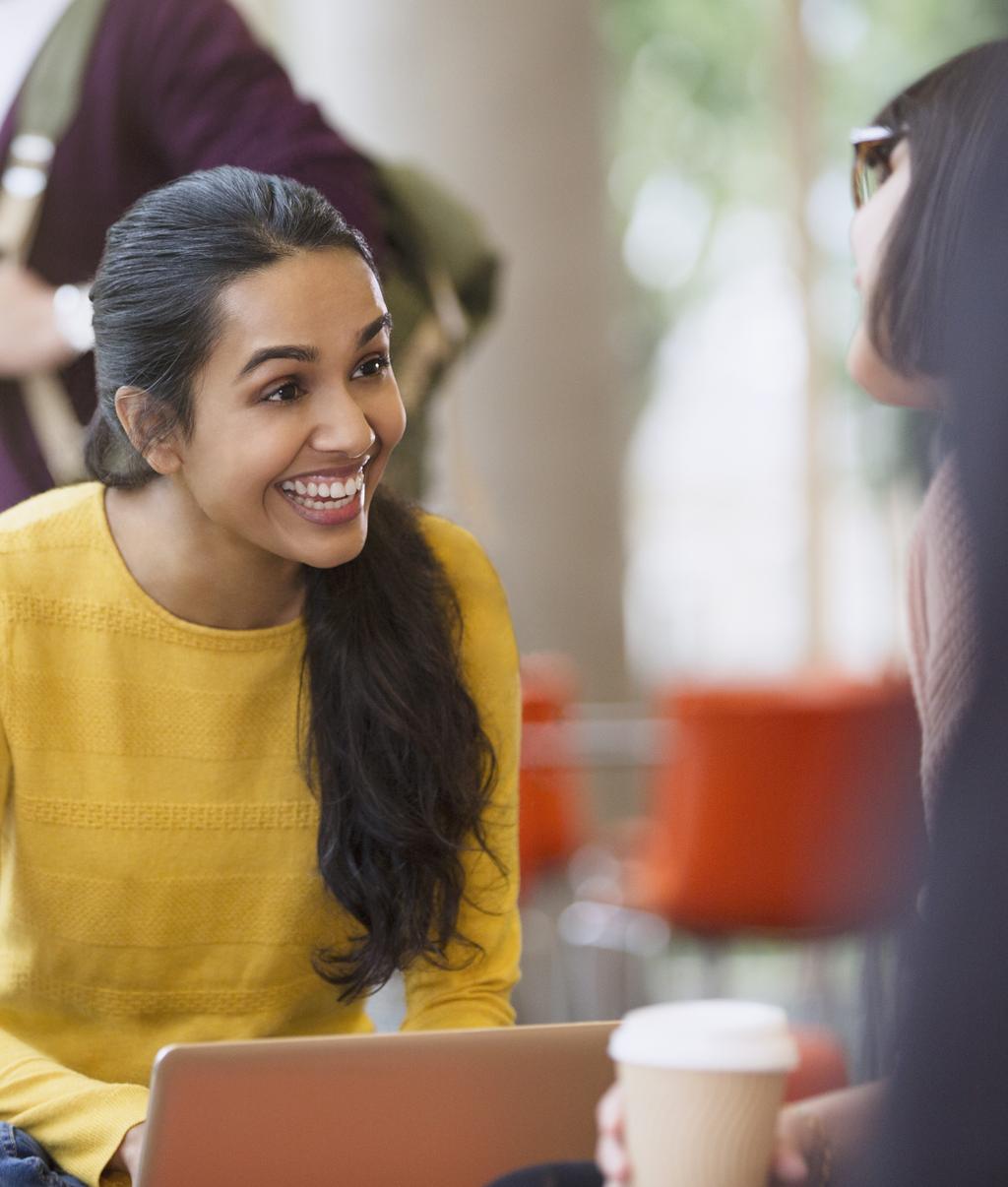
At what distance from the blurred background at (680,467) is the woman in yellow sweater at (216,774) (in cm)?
36

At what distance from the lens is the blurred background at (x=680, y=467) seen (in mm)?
3484

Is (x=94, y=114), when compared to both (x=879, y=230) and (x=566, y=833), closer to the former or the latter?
(x=879, y=230)

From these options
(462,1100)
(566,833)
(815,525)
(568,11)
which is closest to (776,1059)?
(462,1100)

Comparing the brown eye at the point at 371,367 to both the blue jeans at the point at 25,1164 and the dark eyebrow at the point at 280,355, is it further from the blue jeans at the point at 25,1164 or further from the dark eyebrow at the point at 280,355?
the blue jeans at the point at 25,1164

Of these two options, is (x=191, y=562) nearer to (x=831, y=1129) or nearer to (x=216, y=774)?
(x=216, y=774)

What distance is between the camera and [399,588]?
1565 millimetres

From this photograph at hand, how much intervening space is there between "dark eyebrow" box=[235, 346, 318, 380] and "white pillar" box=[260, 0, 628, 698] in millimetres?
3195

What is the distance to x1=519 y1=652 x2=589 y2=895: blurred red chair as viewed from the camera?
388cm

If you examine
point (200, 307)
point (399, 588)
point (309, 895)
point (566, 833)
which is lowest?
point (566, 833)

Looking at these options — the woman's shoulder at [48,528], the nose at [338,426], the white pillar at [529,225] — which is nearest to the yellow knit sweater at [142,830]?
the woman's shoulder at [48,528]

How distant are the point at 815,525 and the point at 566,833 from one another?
101 inches

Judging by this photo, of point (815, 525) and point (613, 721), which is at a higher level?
A: point (815, 525)

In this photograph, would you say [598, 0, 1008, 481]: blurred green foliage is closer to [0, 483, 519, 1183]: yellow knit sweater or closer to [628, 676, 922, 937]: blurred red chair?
[628, 676, 922, 937]: blurred red chair

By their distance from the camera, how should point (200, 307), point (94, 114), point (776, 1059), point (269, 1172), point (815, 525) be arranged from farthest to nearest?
1. point (815, 525)
2. point (94, 114)
3. point (200, 307)
4. point (269, 1172)
5. point (776, 1059)
